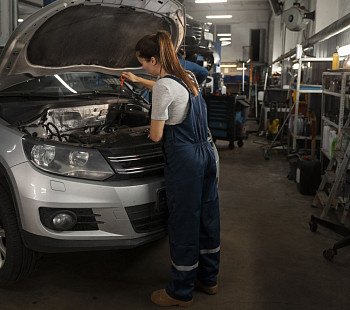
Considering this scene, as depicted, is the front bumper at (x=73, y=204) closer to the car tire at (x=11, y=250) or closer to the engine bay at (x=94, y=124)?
the car tire at (x=11, y=250)

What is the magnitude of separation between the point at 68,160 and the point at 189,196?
667mm

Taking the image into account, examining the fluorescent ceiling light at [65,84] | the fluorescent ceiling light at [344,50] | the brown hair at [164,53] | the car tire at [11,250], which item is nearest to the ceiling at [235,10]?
the fluorescent ceiling light at [344,50]

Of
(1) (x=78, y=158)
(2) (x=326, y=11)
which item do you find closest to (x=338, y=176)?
(1) (x=78, y=158)

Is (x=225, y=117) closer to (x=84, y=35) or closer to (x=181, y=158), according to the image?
(x=84, y=35)

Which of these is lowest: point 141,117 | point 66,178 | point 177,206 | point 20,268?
point 20,268

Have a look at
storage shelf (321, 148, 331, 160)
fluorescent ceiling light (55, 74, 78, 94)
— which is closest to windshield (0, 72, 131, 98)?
fluorescent ceiling light (55, 74, 78, 94)

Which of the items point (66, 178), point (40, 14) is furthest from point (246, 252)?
point (40, 14)

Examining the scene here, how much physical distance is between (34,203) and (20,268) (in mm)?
493

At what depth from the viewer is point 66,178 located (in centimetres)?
209

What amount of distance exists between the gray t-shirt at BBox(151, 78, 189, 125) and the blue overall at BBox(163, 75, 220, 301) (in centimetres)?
3

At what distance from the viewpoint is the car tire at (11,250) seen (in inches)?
86.8

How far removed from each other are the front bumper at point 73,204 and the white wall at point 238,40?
18.5m

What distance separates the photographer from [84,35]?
2.77m

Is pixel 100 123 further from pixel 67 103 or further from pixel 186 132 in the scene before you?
pixel 186 132
